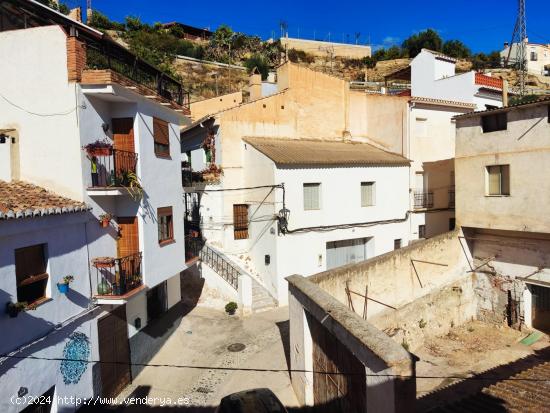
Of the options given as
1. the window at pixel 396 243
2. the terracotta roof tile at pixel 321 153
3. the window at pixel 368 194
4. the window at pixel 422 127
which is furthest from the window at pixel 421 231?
the window at pixel 422 127

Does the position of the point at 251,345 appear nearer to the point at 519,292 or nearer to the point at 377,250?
the point at 377,250

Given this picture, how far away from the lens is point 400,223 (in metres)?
23.3

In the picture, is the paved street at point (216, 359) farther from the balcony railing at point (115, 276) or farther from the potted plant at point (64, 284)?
the potted plant at point (64, 284)

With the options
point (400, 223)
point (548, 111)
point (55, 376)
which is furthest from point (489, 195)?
point (55, 376)

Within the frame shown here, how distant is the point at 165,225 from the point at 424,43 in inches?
2844

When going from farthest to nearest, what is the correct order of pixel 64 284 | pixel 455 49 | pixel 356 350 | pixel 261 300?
pixel 455 49 → pixel 261 300 → pixel 64 284 → pixel 356 350

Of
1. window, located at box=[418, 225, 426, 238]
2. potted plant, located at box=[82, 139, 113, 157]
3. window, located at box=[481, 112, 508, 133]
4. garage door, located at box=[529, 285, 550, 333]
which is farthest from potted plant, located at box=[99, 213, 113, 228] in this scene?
window, located at box=[418, 225, 426, 238]

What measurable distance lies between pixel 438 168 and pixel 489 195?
846cm

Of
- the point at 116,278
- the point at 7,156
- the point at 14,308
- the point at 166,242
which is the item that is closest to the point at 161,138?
the point at 166,242

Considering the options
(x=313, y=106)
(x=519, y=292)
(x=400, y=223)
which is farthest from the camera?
(x=313, y=106)

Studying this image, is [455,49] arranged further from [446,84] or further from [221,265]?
[221,265]

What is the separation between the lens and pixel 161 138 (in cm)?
1351

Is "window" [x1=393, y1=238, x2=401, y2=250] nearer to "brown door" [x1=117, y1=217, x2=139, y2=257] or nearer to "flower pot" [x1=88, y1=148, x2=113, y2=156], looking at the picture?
"brown door" [x1=117, y1=217, x2=139, y2=257]

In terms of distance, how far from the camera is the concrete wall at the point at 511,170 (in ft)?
51.5
